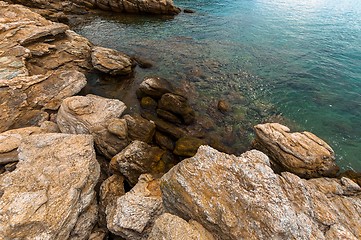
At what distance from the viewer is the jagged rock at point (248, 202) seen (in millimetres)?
7512

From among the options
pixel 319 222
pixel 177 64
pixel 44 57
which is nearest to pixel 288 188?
pixel 319 222

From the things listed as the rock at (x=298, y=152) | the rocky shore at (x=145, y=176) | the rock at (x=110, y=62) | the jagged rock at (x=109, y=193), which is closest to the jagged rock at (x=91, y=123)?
the rocky shore at (x=145, y=176)

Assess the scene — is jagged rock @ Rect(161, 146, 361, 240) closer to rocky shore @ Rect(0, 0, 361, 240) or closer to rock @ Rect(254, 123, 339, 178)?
rocky shore @ Rect(0, 0, 361, 240)

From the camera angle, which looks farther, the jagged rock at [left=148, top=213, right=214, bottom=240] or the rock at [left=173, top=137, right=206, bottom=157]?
the rock at [left=173, top=137, right=206, bottom=157]

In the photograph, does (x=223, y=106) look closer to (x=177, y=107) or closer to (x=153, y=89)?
(x=177, y=107)

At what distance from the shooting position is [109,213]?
9.91m

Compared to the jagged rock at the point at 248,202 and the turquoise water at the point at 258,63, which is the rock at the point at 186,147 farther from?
the jagged rock at the point at 248,202

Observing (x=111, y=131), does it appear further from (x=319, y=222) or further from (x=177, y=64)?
(x=177, y=64)

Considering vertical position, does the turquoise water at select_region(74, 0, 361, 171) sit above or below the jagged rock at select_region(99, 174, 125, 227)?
above

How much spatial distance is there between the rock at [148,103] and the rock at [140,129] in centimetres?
340

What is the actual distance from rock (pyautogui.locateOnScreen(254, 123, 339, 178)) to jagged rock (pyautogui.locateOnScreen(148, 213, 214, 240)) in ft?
28.2

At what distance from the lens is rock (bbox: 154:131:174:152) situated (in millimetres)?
15898

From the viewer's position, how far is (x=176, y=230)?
7.30 m

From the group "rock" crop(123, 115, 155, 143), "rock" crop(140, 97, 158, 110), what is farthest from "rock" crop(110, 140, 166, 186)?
"rock" crop(140, 97, 158, 110)
